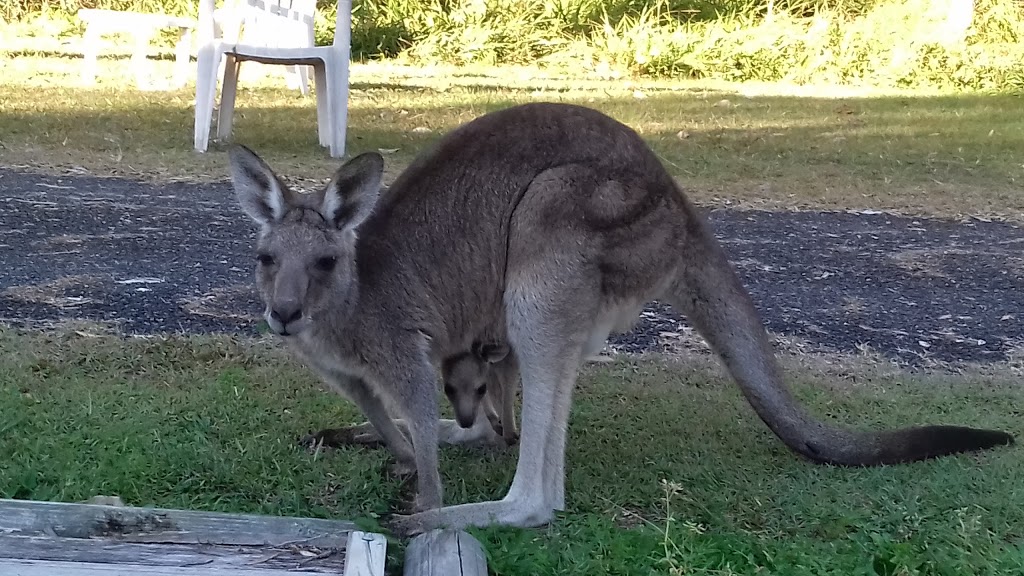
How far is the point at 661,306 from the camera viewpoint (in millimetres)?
4859

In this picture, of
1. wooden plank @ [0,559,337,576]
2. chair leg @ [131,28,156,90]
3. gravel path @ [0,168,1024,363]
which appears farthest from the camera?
chair leg @ [131,28,156,90]

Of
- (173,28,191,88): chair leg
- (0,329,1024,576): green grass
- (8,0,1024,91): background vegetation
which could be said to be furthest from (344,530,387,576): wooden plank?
(8,0,1024,91): background vegetation

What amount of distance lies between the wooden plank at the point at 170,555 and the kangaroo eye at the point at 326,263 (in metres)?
0.72

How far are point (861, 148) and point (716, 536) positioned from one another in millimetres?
5941

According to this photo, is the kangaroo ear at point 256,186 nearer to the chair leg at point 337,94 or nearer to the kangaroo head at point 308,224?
the kangaroo head at point 308,224

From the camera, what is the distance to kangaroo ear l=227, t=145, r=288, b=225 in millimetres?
2836

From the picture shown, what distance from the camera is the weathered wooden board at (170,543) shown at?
2232mm

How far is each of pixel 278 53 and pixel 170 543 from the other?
4791 mm

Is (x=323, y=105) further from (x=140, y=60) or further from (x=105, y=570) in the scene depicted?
(x=105, y=570)

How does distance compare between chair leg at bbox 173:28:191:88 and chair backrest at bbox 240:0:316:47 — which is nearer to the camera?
chair backrest at bbox 240:0:316:47

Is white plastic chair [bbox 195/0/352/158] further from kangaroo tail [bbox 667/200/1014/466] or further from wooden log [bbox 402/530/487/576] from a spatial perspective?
wooden log [bbox 402/530/487/576]

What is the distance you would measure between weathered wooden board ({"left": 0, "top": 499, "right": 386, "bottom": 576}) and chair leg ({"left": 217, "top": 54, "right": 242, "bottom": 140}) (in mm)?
5053

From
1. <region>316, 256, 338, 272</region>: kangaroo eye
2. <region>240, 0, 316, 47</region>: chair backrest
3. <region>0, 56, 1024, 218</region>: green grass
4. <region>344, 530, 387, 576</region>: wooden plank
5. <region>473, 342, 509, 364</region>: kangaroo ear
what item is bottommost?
<region>344, 530, 387, 576</region>: wooden plank

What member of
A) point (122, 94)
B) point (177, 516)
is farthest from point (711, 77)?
point (177, 516)
